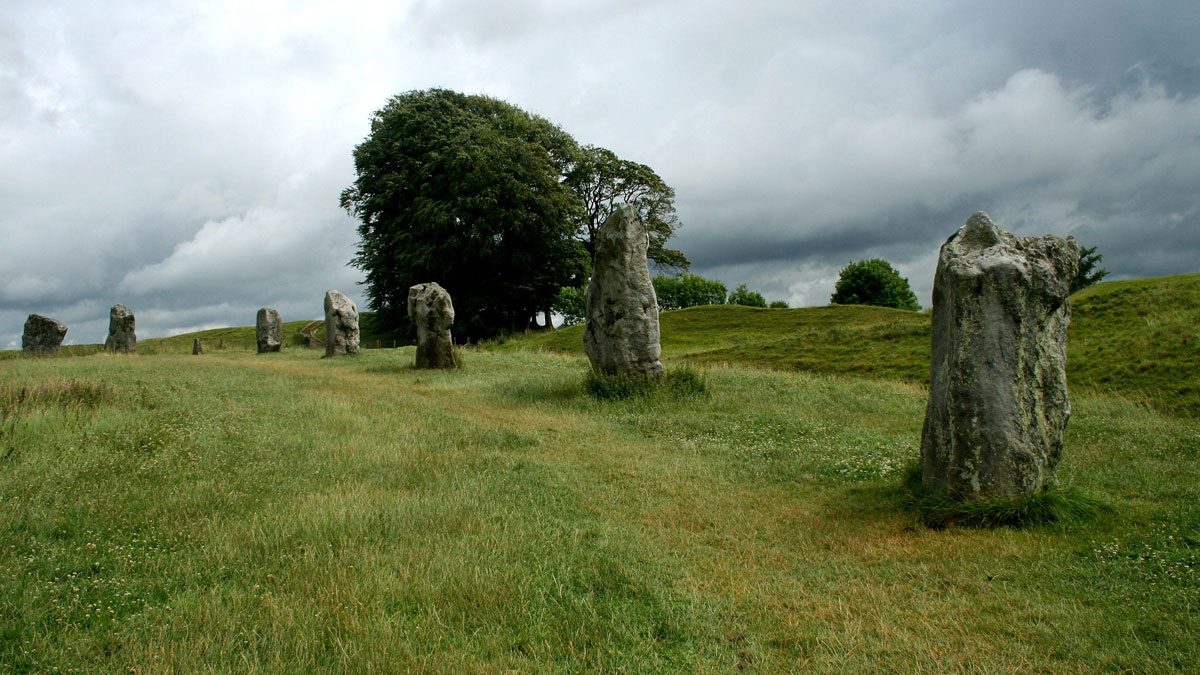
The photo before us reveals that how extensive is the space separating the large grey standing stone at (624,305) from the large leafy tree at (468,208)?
2748 centimetres

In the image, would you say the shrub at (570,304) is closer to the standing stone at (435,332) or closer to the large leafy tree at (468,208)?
the large leafy tree at (468,208)

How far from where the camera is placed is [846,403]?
15.6 metres

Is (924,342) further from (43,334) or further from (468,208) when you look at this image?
(43,334)

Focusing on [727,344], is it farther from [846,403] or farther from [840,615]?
[840,615]

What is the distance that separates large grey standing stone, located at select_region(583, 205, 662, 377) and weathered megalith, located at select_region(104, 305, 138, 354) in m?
30.5

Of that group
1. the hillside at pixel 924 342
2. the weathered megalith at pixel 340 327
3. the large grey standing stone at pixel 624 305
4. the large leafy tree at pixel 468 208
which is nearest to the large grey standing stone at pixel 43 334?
the hillside at pixel 924 342

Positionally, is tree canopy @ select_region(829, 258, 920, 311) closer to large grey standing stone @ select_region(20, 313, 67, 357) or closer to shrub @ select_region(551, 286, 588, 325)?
shrub @ select_region(551, 286, 588, 325)

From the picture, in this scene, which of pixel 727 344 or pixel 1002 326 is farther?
pixel 727 344

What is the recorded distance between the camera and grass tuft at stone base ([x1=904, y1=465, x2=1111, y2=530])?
6.29 metres

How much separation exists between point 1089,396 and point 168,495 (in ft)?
62.5

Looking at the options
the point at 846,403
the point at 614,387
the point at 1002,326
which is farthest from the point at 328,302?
the point at 1002,326

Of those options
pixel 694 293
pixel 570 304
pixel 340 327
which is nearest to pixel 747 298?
pixel 694 293

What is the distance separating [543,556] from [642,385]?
9746mm

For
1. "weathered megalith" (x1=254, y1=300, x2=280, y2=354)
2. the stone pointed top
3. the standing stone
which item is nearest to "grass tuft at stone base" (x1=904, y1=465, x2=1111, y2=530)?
the stone pointed top
